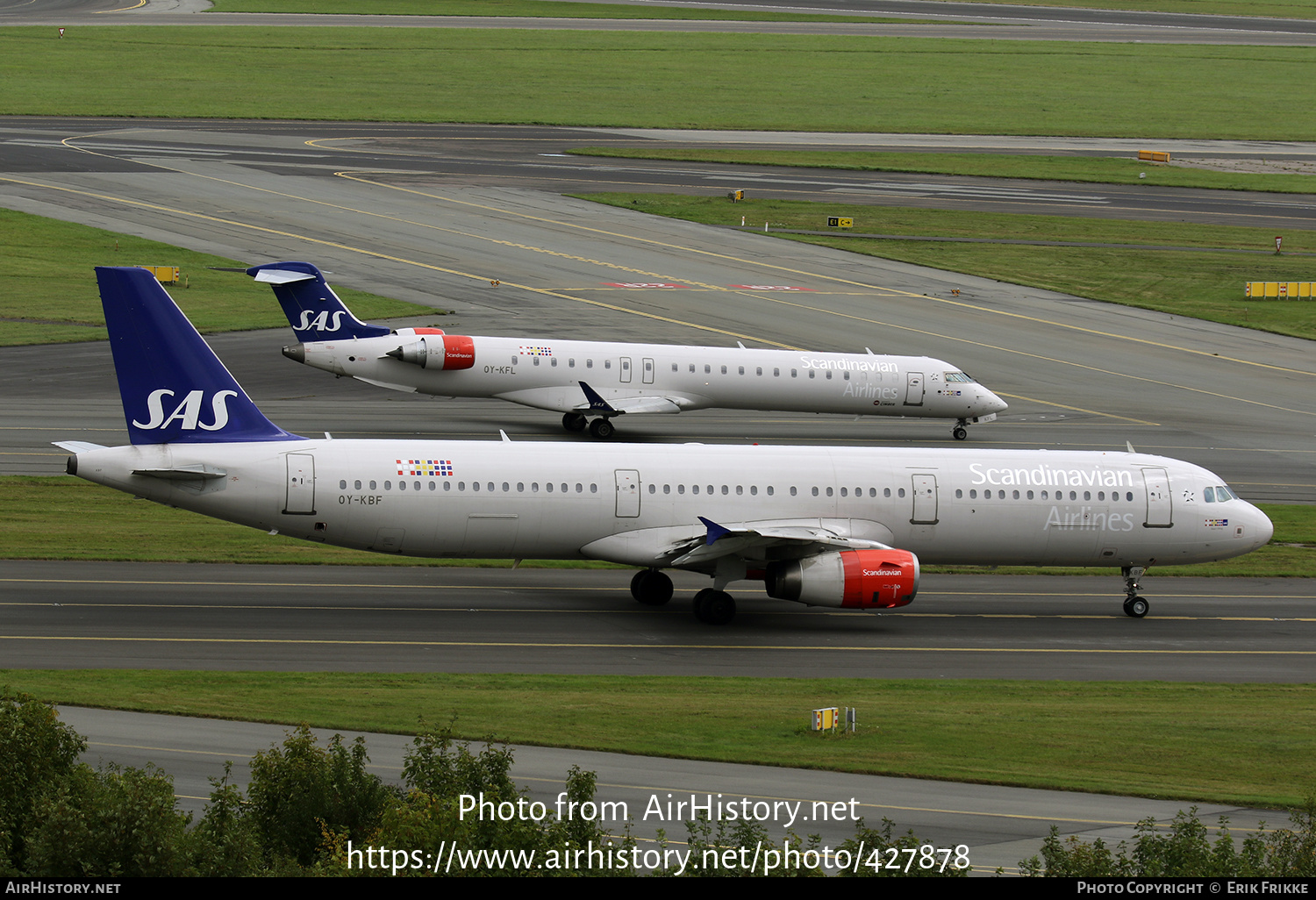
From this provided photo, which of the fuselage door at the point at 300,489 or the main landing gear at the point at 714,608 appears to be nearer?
the fuselage door at the point at 300,489

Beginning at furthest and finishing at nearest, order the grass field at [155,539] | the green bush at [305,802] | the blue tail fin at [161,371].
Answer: the grass field at [155,539], the blue tail fin at [161,371], the green bush at [305,802]

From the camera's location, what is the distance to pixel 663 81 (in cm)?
15475

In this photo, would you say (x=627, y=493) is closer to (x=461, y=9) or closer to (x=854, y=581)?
(x=854, y=581)

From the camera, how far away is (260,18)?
174500mm

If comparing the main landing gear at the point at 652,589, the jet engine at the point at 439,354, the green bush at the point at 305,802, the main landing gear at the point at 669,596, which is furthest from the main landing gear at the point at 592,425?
the green bush at the point at 305,802

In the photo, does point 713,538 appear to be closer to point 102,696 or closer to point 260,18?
point 102,696

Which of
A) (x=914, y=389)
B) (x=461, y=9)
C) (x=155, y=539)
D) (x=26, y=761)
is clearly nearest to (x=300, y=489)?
(x=155, y=539)

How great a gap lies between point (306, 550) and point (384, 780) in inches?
835

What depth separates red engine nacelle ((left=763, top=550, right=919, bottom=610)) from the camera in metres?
39.3

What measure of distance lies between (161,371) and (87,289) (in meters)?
47.4

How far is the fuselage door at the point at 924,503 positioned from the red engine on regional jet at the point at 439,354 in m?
24.0

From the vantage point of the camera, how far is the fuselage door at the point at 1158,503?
44.1 meters

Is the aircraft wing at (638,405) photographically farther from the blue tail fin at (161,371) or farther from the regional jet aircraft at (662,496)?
the blue tail fin at (161,371)

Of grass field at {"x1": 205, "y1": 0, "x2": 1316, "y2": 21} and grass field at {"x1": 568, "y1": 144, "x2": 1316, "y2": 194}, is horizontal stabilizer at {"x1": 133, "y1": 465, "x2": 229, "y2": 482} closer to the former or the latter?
grass field at {"x1": 568, "y1": 144, "x2": 1316, "y2": 194}
